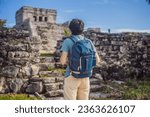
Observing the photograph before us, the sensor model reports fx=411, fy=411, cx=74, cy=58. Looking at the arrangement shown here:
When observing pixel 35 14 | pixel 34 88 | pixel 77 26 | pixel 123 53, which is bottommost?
pixel 34 88

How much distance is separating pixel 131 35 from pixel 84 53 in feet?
14.6

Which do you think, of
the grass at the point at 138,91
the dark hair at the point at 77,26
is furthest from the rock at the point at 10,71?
the dark hair at the point at 77,26

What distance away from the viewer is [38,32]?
1430 cm

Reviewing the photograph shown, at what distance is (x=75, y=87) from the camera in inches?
197

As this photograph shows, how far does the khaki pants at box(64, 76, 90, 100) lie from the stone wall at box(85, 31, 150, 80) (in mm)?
3495

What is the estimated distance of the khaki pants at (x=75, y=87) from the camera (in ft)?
16.4

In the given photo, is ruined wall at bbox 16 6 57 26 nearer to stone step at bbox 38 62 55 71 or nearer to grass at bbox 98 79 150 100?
stone step at bbox 38 62 55 71

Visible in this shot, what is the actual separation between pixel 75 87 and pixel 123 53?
419cm

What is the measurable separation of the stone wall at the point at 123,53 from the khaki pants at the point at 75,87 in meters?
3.49

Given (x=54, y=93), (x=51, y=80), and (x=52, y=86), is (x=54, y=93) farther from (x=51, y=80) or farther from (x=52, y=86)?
(x=51, y=80)

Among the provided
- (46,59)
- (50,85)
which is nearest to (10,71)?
(50,85)

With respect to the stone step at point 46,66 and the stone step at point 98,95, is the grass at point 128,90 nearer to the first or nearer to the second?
the stone step at point 98,95

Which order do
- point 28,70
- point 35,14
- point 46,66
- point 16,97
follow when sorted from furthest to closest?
point 35,14 → point 46,66 → point 28,70 → point 16,97

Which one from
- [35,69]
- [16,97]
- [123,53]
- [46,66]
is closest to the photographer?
[16,97]
